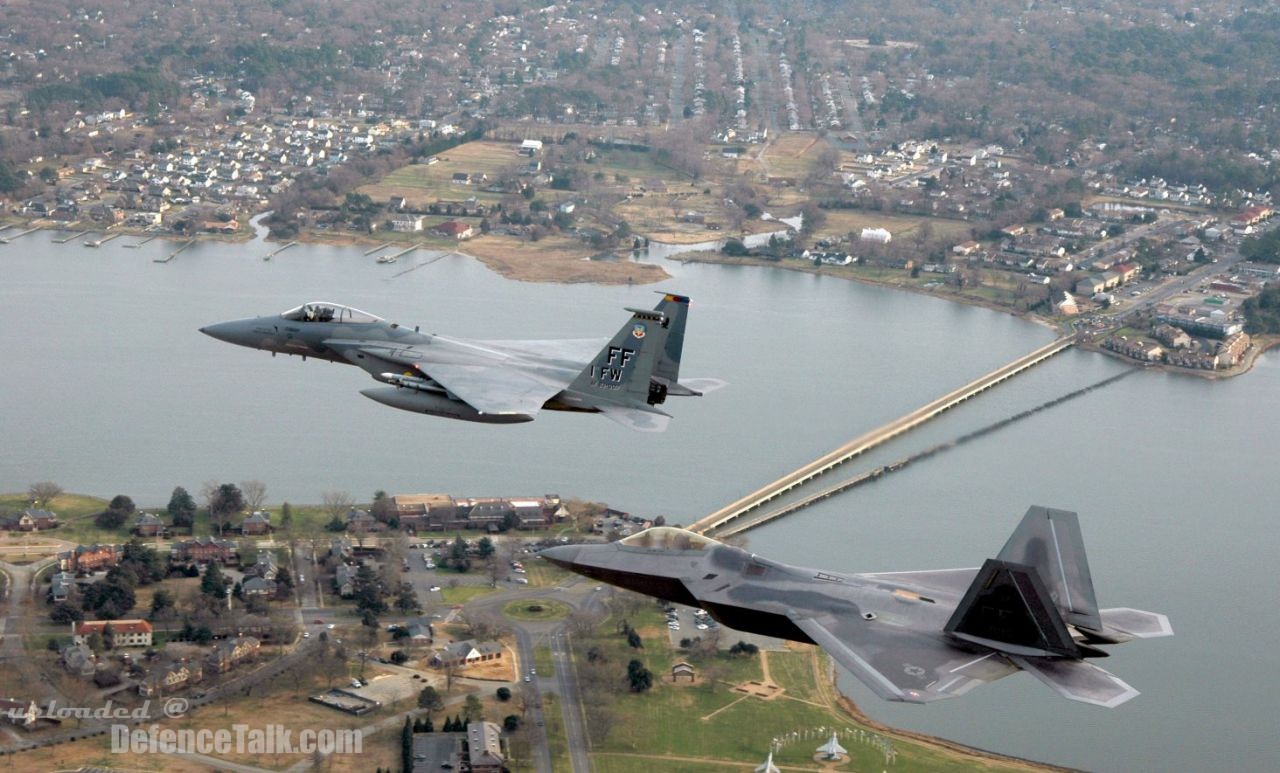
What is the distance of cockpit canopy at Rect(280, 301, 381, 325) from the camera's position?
22891 mm

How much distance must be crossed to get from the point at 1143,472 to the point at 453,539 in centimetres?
1609

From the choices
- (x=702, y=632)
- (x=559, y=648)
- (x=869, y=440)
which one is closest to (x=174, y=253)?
(x=869, y=440)

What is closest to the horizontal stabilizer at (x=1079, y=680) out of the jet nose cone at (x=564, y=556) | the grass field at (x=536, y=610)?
the jet nose cone at (x=564, y=556)

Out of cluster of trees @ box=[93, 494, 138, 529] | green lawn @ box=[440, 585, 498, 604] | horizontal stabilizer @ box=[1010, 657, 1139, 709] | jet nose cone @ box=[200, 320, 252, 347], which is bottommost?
cluster of trees @ box=[93, 494, 138, 529]

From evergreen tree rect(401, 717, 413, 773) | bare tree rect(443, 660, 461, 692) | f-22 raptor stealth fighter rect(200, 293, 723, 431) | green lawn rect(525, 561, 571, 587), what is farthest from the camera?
green lawn rect(525, 561, 571, 587)

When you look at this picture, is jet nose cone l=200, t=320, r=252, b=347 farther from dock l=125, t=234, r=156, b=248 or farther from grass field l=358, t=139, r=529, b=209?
grass field l=358, t=139, r=529, b=209

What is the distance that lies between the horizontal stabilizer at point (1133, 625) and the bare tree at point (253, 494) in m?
21.3

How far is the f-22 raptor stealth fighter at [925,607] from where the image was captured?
1641cm

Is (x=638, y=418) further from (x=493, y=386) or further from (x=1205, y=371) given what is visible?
(x=1205, y=371)

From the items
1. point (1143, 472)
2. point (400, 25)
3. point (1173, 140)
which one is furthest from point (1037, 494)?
point (400, 25)

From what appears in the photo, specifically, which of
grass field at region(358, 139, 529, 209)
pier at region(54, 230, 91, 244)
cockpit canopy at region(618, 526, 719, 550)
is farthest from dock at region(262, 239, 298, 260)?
cockpit canopy at region(618, 526, 719, 550)

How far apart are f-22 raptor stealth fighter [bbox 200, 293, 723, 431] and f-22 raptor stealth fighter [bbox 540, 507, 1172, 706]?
10.6ft

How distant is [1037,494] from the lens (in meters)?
39.5

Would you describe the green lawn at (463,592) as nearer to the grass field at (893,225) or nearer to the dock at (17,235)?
the dock at (17,235)
